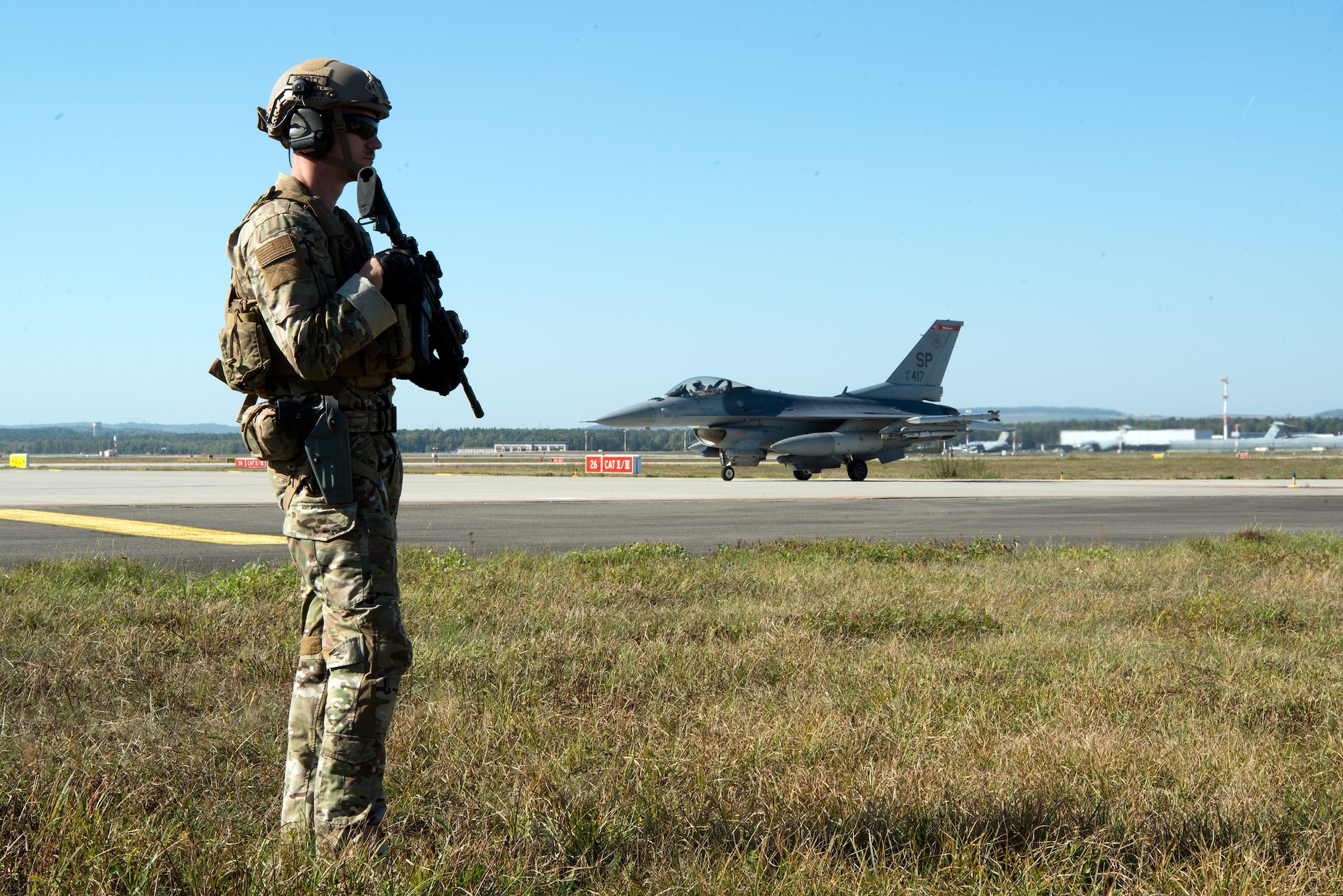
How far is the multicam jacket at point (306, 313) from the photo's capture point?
2830 mm

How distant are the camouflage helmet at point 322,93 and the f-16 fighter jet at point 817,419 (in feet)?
89.0

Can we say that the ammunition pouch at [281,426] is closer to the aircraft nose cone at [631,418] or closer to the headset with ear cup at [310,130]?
the headset with ear cup at [310,130]

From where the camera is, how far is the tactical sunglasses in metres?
3.17

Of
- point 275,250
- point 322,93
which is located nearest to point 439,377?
point 275,250

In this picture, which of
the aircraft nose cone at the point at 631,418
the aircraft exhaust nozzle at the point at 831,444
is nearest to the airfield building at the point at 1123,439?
the aircraft exhaust nozzle at the point at 831,444

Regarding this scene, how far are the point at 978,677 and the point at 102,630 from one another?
15.6 feet

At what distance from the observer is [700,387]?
31.1 metres

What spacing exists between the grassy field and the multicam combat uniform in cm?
26

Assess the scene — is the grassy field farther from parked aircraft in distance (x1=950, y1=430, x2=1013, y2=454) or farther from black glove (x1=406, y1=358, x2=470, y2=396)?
parked aircraft in distance (x1=950, y1=430, x2=1013, y2=454)

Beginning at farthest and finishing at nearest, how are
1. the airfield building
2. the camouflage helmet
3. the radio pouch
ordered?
the airfield building, the camouflage helmet, the radio pouch

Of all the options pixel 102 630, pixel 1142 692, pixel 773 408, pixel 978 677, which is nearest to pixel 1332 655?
pixel 1142 692

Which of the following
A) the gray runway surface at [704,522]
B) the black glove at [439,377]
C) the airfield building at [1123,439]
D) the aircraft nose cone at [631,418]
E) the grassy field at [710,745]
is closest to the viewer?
the grassy field at [710,745]

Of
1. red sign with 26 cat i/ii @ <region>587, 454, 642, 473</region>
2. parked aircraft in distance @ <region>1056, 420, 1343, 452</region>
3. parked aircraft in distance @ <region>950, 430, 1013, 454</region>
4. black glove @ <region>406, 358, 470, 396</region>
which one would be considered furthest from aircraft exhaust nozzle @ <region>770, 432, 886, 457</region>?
parked aircraft in distance @ <region>1056, 420, 1343, 452</region>

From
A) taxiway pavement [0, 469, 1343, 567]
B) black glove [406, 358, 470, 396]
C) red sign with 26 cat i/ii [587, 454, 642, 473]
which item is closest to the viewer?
black glove [406, 358, 470, 396]
